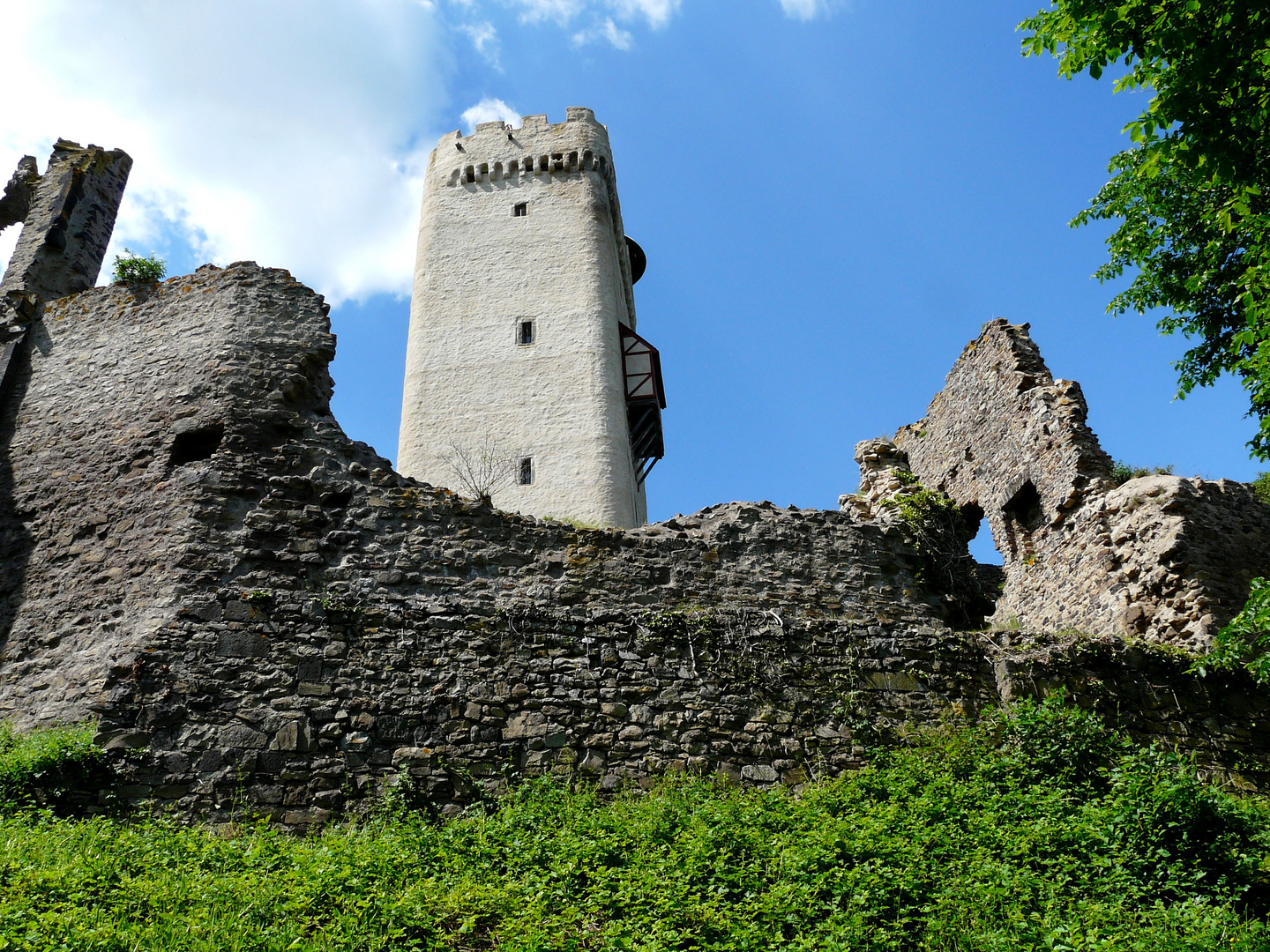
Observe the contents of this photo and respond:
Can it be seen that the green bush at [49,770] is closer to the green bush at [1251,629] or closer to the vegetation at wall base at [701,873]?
the vegetation at wall base at [701,873]

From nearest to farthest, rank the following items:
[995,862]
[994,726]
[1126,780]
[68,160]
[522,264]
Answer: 1. [995,862]
2. [1126,780]
3. [994,726]
4. [68,160]
5. [522,264]

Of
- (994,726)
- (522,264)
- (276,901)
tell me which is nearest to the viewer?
(276,901)

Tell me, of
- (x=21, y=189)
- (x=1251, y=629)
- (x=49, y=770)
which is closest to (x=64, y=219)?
(x=21, y=189)

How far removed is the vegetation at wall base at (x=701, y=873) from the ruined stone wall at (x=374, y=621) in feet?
1.92

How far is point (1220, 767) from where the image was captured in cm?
877

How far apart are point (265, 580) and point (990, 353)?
11145 mm

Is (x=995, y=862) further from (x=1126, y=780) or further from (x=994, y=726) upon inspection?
(x=994, y=726)

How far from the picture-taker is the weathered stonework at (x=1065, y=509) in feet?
35.7

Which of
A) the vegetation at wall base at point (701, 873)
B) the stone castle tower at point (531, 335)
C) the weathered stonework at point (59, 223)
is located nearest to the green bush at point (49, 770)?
the vegetation at wall base at point (701, 873)

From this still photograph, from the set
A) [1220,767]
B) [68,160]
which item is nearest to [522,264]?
[68,160]

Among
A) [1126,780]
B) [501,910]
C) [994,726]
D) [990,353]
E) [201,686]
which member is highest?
[990,353]

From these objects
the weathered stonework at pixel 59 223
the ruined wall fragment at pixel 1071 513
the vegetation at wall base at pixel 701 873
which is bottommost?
the vegetation at wall base at pixel 701 873

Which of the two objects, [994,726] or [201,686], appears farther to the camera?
[994,726]

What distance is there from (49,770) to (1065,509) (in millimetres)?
11375
